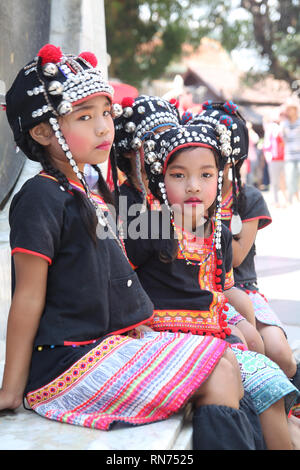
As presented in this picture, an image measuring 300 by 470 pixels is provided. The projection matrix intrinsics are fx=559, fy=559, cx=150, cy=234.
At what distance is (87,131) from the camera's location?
6.55 ft

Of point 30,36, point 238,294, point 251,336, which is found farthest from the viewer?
point 30,36

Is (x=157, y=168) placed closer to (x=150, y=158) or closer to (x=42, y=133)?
(x=150, y=158)

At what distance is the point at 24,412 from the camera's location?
1995mm

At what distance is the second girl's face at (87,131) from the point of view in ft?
6.50

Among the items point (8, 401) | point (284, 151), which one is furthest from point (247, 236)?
point (284, 151)

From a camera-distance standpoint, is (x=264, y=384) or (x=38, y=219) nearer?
(x=38, y=219)

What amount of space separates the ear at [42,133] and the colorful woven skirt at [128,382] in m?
0.75

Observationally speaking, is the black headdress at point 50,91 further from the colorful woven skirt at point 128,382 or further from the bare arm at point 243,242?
the bare arm at point 243,242

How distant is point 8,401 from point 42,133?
3.10ft

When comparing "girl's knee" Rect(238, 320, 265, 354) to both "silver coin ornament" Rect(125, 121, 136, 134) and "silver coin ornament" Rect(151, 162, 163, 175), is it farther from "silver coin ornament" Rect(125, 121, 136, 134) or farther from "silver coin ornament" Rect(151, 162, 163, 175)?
"silver coin ornament" Rect(125, 121, 136, 134)

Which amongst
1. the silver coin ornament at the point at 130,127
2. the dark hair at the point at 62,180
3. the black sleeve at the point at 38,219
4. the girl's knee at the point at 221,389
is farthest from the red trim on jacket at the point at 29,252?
the silver coin ornament at the point at 130,127

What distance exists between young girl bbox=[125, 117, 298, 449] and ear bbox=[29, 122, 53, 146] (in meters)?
0.56

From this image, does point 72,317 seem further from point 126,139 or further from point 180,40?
point 180,40
